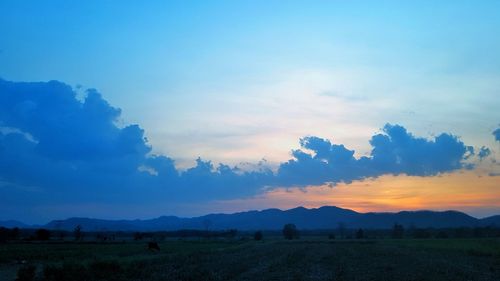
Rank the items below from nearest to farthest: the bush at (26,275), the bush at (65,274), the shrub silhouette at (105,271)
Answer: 1. the bush at (26,275)
2. the bush at (65,274)
3. the shrub silhouette at (105,271)

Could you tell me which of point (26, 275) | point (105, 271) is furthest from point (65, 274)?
point (105, 271)

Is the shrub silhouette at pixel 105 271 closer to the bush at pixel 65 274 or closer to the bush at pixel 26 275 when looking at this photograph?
the bush at pixel 65 274

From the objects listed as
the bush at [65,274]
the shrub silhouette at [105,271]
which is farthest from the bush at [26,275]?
the shrub silhouette at [105,271]

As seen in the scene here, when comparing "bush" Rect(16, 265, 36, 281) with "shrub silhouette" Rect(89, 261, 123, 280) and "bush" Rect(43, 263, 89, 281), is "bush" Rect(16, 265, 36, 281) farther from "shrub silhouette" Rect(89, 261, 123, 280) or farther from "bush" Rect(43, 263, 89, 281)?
"shrub silhouette" Rect(89, 261, 123, 280)

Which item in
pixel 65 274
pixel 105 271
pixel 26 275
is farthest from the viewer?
pixel 105 271

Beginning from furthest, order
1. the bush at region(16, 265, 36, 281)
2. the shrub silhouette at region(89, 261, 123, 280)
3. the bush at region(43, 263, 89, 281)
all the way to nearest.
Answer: the shrub silhouette at region(89, 261, 123, 280), the bush at region(43, 263, 89, 281), the bush at region(16, 265, 36, 281)

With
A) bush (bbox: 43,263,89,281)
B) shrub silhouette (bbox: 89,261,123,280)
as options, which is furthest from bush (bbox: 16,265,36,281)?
shrub silhouette (bbox: 89,261,123,280)

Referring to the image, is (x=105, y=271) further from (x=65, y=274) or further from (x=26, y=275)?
(x=26, y=275)

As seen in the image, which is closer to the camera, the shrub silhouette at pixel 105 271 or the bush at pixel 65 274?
the bush at pixel 65 274

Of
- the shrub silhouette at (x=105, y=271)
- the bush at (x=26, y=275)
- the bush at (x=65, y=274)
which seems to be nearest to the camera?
the bush at (x=26, y=275)

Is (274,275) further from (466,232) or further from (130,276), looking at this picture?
(466,232)

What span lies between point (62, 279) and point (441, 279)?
73.7 feet

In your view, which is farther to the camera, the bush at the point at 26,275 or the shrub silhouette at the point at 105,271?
the shrub silhouette at the point at 105,271

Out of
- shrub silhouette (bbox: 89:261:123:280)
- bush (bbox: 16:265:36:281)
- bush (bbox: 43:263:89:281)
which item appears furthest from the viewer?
shrub silhouette (bbox: 89:261:123:280)
